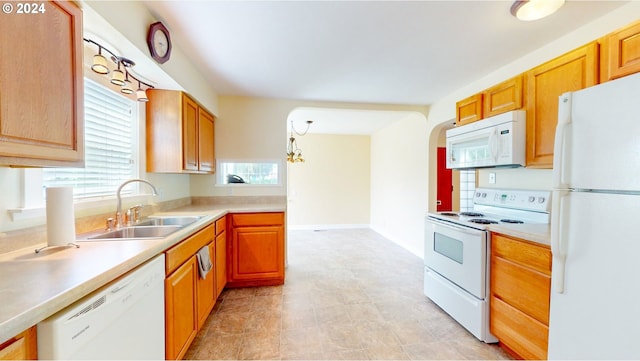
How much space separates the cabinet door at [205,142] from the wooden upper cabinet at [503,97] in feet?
9.61

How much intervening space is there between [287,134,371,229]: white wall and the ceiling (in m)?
3.27

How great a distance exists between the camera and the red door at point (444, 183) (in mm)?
4352

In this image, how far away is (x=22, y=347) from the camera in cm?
69

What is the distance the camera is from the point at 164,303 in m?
1.40

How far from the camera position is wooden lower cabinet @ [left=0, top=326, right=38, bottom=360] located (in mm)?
643

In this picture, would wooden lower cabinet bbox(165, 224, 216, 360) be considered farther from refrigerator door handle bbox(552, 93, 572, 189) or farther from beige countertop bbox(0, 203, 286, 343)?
refrigerator door handle bbox(552, 93, 572, 189)

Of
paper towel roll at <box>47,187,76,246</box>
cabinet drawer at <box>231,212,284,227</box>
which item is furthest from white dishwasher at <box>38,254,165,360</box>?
cabinet drawer at <box>231,212,284,227</box>

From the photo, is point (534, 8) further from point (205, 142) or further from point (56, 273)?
point (205, 142)

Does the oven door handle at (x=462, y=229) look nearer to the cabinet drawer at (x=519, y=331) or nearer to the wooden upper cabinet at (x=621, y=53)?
the cabinet drawer at (x=519, y=331)

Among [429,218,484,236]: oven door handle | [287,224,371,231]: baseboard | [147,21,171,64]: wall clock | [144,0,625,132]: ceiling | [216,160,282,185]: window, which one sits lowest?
[287,224,371,231]: baseboard

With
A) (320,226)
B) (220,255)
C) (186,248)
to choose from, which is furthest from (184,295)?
(320,226)

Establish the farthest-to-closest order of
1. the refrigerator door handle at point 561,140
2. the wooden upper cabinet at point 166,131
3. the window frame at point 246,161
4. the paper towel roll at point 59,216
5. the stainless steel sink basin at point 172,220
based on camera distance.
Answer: the window frame at point 246,161 < the wooden upper cabinet at point 166,131 < the stainless steel sink basin at point 172,220 < the refrigerator door handle at point 561,140 < the paper towel roll at point 59,216

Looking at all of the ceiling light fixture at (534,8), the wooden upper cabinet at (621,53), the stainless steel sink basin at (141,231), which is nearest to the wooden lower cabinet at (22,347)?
the stainless steel sink basin at (141,231)

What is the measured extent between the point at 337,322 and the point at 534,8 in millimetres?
2670
